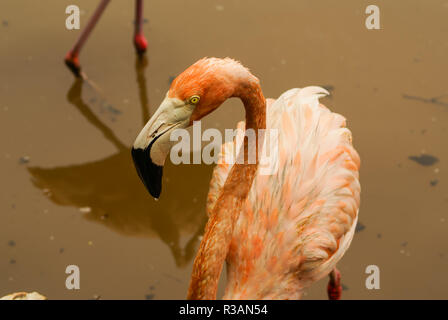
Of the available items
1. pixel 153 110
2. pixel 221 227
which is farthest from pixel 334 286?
pixel 153 110

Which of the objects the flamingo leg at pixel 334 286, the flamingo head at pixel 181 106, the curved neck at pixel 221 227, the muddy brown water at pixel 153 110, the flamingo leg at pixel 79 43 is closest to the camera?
the flamingo head at pixel 181 106

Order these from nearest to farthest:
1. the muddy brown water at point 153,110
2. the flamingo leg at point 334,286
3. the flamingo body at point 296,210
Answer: the flamingo body at point 296,210 → the flamingo leg at point 334,286 → the muddy brown water at point 153,110

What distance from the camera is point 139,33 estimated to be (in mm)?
4242

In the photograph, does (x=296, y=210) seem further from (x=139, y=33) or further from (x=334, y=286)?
(x=139, y=33)

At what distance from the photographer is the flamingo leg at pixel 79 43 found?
13.2 feet

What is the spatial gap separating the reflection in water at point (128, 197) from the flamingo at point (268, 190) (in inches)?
24.6

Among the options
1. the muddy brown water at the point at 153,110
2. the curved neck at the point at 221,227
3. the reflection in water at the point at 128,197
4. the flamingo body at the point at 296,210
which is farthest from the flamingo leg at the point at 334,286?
the curved neck at the point at 221,227

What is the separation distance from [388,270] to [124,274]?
172 centimetres

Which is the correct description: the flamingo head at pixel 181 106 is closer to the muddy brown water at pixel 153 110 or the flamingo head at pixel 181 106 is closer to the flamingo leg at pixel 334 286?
the muddy brown water at pixel 153 110

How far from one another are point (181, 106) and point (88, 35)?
2382 millimetres

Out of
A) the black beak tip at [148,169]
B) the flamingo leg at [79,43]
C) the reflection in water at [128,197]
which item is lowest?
the reflection in water at [128,197]

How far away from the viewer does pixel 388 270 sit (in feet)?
11.2

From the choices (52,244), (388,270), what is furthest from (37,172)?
(388,270)
